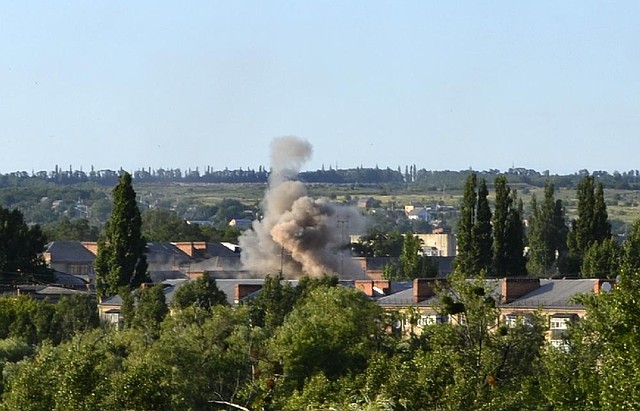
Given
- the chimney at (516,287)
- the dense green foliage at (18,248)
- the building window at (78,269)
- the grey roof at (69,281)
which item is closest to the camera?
the chimney at (516,287)

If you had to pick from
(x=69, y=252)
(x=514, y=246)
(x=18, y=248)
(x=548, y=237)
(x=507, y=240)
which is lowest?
(x=69, y=252)

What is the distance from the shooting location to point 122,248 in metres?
99.7

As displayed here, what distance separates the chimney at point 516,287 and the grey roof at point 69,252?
80.6m

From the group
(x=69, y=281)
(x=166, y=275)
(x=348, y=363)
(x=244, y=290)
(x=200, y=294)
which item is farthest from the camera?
(x=166, y=275)

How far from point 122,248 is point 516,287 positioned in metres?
24.9

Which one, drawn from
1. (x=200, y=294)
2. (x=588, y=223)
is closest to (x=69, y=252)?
(x=588, y=223)

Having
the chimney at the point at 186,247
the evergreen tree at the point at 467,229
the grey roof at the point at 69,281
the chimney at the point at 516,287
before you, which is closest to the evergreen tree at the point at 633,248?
the chimney at the point at 516,287

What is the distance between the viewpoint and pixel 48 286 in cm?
11675

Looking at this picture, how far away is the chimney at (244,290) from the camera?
3866 inches

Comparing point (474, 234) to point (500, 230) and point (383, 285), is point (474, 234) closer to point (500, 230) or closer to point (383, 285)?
point (500, 230)

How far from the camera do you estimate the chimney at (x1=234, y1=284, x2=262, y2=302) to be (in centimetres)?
9819

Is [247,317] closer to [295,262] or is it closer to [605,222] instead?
[605,222]

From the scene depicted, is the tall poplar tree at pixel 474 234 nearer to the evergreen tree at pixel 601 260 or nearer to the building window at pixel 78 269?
the evergreen tree at pixel 601 260

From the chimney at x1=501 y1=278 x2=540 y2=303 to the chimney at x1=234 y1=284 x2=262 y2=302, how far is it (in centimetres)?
1772
